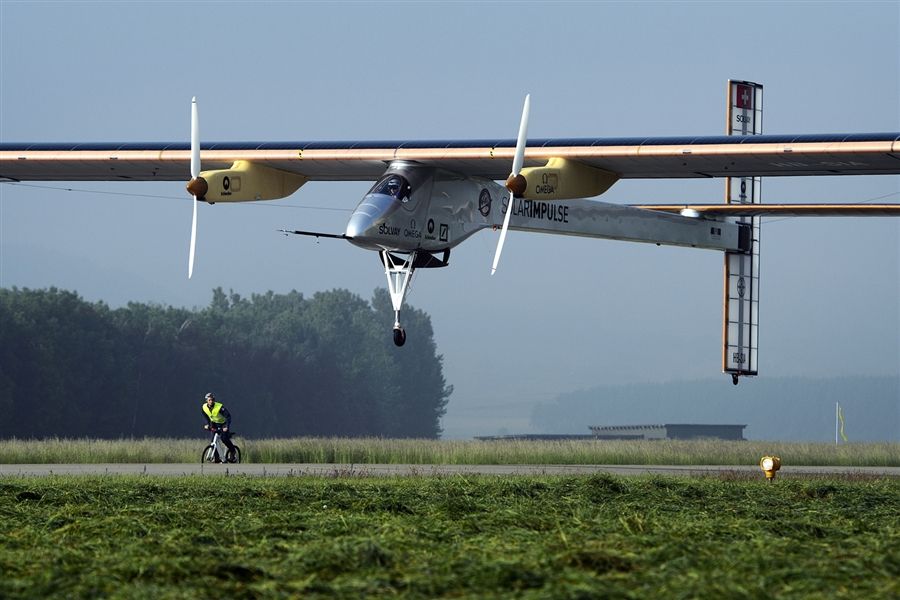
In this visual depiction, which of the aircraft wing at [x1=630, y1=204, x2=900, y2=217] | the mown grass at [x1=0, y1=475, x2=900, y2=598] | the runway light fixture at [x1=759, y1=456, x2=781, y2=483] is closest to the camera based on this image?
the mown grass at [x1=0, y1=475, x2=900, y2=598]

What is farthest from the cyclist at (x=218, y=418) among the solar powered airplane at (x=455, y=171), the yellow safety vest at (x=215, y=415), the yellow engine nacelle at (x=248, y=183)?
the yellow engine nacelle at (x=248, y=183)

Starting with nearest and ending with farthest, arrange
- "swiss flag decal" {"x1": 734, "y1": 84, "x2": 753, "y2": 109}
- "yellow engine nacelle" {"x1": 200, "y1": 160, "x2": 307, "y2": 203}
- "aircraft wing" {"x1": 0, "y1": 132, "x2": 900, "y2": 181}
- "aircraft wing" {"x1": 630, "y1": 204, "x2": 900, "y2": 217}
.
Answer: "aircraft wing" {"x1": 0, "y1": 132, "x2": 900, "y2": 181}
"yellow engine nacelle" {"x1": 200, "y1": 160, "x2": 307, "y2": 203}
"aircraft wing" {"x1": 630, "y1": 204, "x2": 900, "y2": 217}
"swiss flag decal" {"x1": 734, "y1": 84, "x2": 753, "y2": 109}

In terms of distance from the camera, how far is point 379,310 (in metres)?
158

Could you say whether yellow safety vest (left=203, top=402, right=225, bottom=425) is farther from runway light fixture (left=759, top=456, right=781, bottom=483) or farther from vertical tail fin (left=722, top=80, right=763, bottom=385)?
vertical tail fin (left=722, top=80, right=763, bottom=385)

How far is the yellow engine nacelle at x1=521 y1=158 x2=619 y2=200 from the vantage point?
29547mm

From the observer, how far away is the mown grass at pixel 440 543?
376 inches

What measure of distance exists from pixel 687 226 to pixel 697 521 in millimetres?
28231

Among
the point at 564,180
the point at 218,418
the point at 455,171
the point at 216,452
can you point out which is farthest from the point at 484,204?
the point at 216,452

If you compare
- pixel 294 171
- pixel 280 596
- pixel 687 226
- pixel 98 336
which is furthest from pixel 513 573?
pixel 98 336

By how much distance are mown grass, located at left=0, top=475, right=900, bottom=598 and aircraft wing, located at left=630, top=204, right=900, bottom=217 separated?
818 inches

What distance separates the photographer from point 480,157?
31391 mm

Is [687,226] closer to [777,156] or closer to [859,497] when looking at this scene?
[777,156]

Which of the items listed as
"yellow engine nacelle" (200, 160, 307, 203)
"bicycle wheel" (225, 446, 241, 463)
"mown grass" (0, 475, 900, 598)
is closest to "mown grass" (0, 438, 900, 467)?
"bicycle wheel" (225, 446, 241, 463)

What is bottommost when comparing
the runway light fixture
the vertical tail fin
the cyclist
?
the runway light fixture
